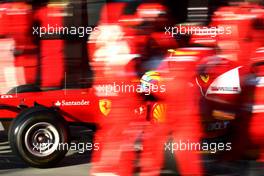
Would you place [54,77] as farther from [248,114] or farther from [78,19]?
[248,114]

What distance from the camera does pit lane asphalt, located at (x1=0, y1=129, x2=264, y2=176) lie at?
7027 millimetres

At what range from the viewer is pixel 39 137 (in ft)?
25.0

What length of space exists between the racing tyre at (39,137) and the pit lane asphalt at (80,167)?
126mm

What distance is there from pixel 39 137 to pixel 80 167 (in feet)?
1.78

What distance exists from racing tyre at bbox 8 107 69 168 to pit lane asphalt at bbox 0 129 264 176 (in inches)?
5.0

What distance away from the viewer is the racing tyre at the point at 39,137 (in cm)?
746

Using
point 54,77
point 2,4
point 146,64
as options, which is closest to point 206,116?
point 146,64

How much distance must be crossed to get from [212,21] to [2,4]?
8.15ft
